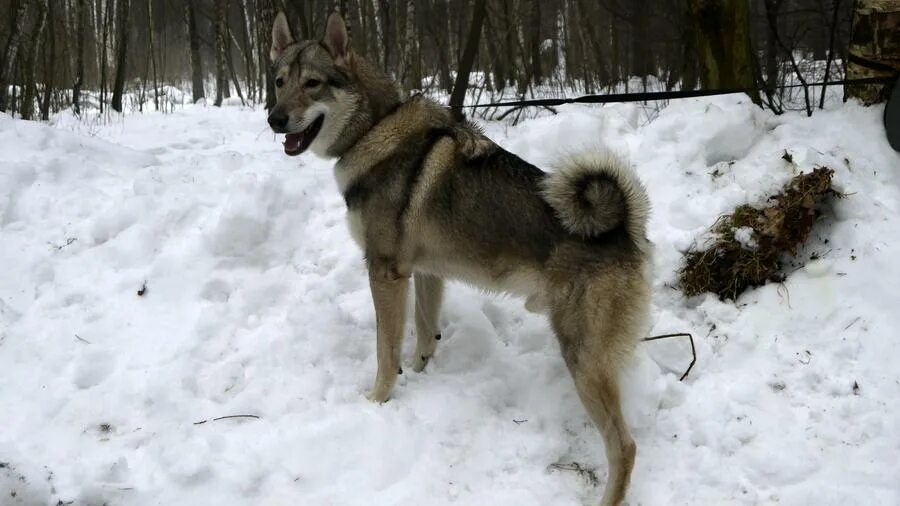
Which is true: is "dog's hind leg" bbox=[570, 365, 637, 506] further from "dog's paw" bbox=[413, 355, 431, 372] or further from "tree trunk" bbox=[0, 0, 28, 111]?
"tree trunk" bbox=[0, 0, 28, 111]

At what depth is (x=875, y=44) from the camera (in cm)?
402

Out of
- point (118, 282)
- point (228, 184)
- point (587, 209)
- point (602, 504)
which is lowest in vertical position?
point (602, 504)

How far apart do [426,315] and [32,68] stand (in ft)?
24.2

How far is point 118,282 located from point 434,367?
85.9 inches

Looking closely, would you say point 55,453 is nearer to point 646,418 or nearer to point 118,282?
point 118,282

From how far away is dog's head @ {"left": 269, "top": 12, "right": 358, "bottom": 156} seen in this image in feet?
10.1

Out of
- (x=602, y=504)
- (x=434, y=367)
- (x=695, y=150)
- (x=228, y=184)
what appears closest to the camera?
(x=602, y=504)

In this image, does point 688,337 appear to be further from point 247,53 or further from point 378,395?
point 247,53

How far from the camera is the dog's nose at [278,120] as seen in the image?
300 centimetres

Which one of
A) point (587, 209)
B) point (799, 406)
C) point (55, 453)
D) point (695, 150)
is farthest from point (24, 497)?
point (695, 150)

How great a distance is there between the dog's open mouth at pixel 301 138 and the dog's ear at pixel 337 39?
348 millimetres

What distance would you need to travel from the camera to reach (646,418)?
2.88 metres

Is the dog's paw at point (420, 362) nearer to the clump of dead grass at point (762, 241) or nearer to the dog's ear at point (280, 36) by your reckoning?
the clump of dead grass at point (762, 241)

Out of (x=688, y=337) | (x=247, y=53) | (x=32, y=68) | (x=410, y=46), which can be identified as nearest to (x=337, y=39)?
(x=688, y=337)
